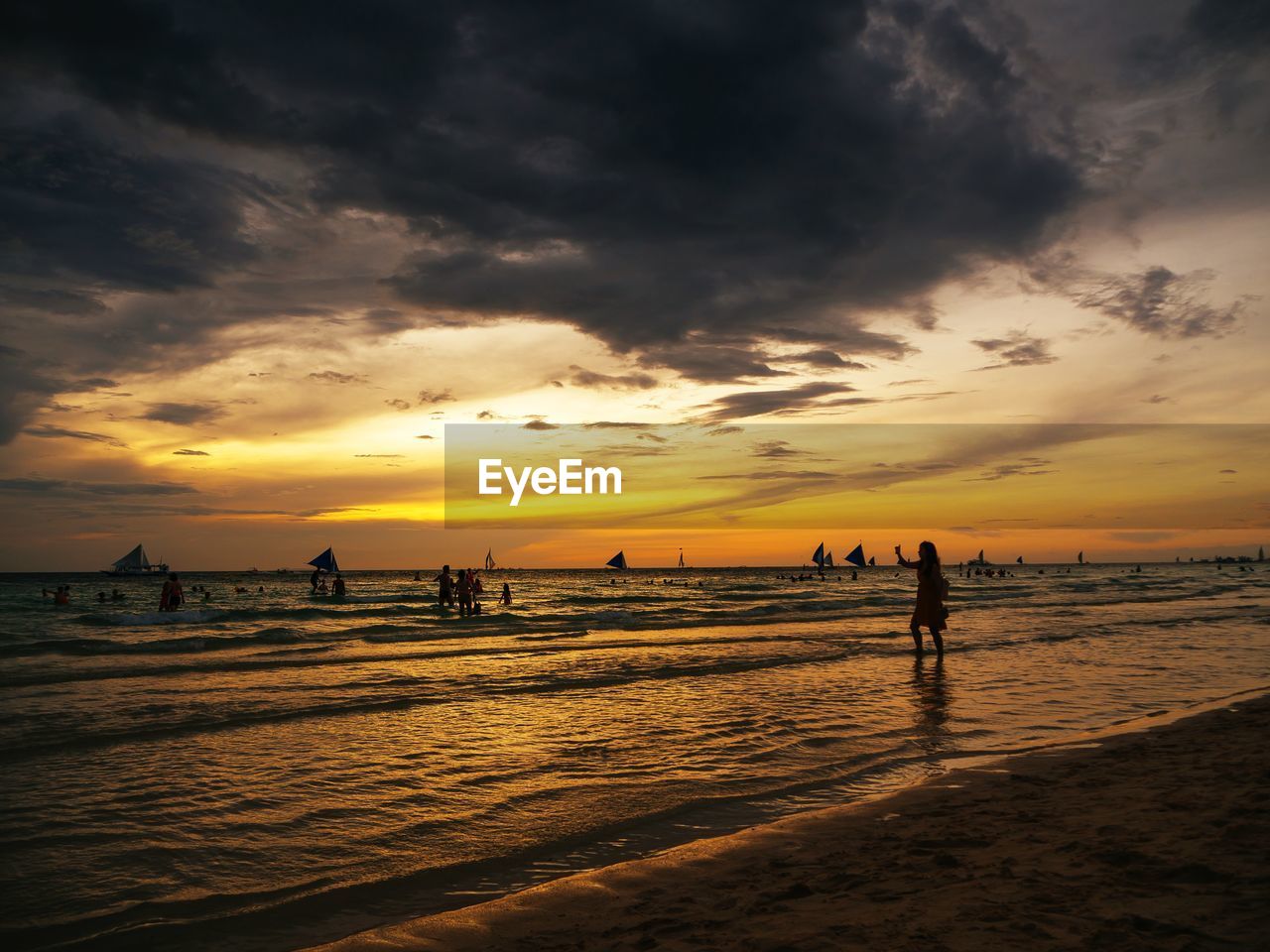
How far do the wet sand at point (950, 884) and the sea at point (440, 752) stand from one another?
1.98 feet

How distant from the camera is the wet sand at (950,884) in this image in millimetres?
4051

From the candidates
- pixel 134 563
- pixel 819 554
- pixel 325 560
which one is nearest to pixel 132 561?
pixel 134 563

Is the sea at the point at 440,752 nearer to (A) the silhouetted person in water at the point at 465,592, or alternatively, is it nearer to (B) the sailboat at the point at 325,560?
(A) the silhouetted person in water at the point at 465,592

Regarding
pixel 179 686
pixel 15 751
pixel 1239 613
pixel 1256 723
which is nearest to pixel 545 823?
pixel 15 751

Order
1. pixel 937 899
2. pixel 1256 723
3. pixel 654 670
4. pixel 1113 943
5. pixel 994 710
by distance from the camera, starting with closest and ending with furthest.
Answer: pixel 1113 943 < pixel 937 899 < pixel 1256 723 < pixel 994 710 < pixel 654 670

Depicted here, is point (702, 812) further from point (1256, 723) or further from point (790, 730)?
point (1256, 723)

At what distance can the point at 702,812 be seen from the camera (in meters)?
7.13

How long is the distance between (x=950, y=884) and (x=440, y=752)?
6632 millimetres

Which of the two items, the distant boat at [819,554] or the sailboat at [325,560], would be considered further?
the distant boat at [819,554]

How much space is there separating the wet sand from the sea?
604 mm

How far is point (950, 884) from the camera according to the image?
4781 millimetres

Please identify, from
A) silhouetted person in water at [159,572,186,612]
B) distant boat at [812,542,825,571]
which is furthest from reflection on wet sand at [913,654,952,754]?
distant boat at [812,542,825,571]

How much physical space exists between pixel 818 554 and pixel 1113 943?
101 metres

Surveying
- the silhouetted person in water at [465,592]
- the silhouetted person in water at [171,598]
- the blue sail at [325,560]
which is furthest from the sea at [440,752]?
the blue sail at [325,560]
